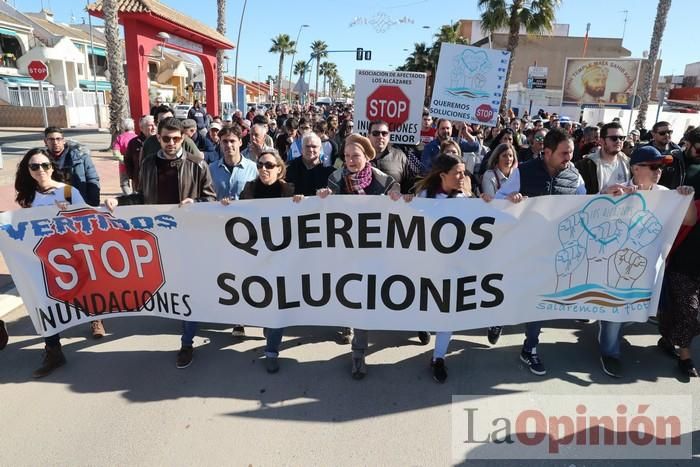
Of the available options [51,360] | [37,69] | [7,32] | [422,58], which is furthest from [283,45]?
[51,360]

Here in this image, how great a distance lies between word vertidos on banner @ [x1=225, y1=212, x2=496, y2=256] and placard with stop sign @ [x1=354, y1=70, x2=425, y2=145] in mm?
2634

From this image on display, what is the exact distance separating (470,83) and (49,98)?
28.1 meters

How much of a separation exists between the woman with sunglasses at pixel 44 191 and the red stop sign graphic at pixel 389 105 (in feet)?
11.4

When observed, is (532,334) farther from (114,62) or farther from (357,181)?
(114,62)

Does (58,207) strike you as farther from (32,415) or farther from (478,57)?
(478,57)

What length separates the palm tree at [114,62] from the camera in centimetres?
1323

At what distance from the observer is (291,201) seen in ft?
11.3

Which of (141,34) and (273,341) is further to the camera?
(141,34)

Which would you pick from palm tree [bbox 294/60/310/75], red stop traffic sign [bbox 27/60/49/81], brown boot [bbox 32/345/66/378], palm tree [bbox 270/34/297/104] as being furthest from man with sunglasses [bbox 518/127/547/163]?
palm tree [bbox 294/60/310/75]

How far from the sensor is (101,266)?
3.55 metres

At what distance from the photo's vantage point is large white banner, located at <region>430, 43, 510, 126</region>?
6.15 m

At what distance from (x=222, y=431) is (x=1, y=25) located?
36.9 meters

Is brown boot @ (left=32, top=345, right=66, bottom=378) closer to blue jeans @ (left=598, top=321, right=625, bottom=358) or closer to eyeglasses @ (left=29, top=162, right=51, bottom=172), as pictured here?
eyeglasses @ (left=29, top=162, right=51, bottom=172)

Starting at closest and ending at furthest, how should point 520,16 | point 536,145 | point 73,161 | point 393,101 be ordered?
point 73,161 → point 393,101 → point 536,145 → point 520,16
